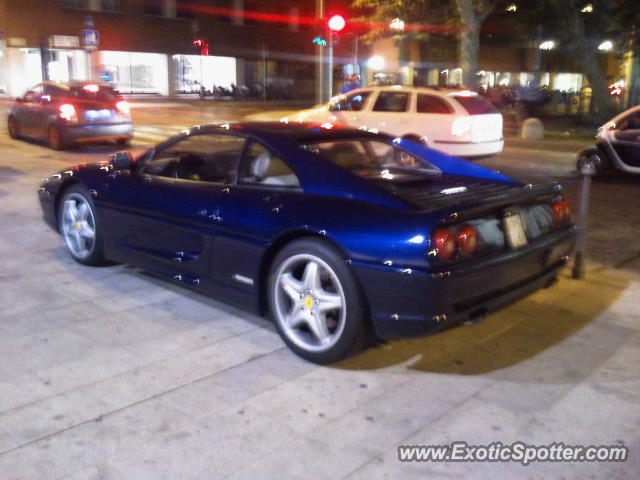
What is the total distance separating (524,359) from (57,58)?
137ft

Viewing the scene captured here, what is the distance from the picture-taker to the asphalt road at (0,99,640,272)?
304 inches

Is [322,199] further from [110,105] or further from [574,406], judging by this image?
[110,105]

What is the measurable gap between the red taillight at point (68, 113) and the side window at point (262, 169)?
11.6 m

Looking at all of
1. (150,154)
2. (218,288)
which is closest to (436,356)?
(218,288)

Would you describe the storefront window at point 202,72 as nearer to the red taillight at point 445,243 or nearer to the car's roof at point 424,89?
the car's roof at point 424,89

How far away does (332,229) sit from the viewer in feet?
13.8

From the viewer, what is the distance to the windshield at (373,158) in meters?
4.98

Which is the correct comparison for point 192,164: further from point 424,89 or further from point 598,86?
point 598,86

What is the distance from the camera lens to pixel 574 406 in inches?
154

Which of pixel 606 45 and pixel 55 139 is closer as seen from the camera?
pixel 55 139

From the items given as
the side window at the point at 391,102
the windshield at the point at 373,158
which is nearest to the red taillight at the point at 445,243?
the windshield at the point at 373,158

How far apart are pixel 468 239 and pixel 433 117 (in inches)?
390

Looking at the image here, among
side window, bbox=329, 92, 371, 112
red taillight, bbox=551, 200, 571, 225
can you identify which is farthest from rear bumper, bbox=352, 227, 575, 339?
side window, bbox=329, 92, 371, 112

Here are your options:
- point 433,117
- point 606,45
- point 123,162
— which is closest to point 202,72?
point 606,45
